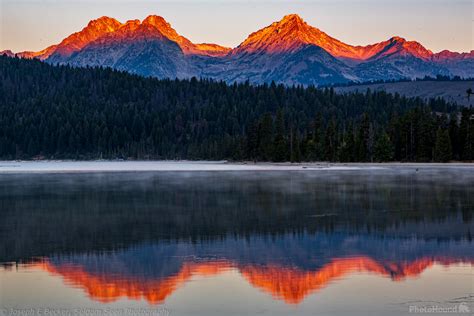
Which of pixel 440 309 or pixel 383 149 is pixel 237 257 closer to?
pixel 440 309

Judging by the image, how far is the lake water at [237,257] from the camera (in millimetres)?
19141

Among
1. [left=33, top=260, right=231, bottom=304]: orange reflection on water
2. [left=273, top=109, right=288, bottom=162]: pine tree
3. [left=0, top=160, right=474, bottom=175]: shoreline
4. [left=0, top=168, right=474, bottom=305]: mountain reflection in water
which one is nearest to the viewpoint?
[left=33, top=260, right=231, bottom=304]: orange reflection on water

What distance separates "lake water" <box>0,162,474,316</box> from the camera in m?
19.1

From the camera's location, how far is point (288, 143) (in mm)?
145250

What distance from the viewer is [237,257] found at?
84.0 feet

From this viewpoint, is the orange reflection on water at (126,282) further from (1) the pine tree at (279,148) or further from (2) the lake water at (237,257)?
(1) the pine tree at (279,148)

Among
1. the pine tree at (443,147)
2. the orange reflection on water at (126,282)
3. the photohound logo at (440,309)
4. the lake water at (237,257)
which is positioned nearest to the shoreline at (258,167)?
the pine tree at (443,147)

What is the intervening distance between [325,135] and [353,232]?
10943 centimetres

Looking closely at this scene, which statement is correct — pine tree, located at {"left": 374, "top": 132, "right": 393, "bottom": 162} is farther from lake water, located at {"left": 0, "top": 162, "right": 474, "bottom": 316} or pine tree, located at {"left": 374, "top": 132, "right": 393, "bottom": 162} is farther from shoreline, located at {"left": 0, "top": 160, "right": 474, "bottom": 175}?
lake water, located at {"left": 0, "top": 162, "right": 474, "bottom": 316}

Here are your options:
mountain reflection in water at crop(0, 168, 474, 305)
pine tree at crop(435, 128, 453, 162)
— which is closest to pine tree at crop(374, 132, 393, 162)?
pine tree at crop(435, 128, 453, 162)

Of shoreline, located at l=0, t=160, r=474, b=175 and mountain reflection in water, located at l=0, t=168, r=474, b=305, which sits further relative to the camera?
shoreline, located at l=0, t=160, r=474, b=175

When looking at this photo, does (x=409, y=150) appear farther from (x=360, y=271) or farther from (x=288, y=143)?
(x=360, y=271)

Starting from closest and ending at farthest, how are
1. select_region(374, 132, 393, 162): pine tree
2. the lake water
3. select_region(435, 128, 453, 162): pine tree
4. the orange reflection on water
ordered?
1. the lake water
2. the orange reflection on water
3. select_region(435, 128, 453, 162): pine tree
4. select_region(374, 132, 393, 162): pine tree

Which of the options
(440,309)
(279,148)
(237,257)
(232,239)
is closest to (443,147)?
(279,148)
